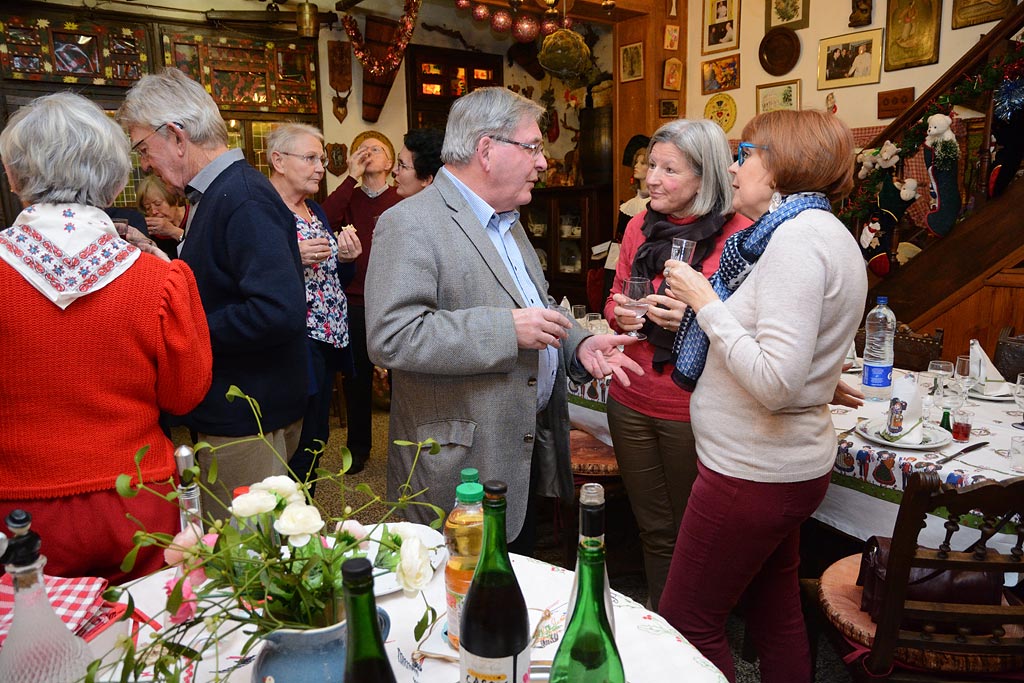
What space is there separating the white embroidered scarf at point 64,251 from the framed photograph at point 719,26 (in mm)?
6275

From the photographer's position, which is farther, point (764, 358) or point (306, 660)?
point (764, 358)

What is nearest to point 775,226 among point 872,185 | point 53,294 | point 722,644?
point 722,644

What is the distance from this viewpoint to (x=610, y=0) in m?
5.32

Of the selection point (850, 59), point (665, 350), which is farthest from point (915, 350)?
point (850, 59)

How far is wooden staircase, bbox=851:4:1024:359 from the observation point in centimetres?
430

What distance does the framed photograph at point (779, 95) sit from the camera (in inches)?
241

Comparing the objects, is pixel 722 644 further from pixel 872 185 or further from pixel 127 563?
pixel 872 185

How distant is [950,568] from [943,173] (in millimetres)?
3914

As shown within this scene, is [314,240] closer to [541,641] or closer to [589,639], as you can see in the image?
[541,641]

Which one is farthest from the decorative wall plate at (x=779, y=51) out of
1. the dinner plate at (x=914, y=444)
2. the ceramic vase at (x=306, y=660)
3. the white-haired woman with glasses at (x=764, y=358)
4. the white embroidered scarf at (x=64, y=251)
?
the ceramic vase at (x=306, y=660)

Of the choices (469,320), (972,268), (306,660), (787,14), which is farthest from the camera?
(787,14)

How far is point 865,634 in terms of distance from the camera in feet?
5.90

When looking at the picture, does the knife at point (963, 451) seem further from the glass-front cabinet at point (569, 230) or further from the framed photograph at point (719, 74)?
the framed photograph at point (719, 74)

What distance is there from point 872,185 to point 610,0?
2.31m
